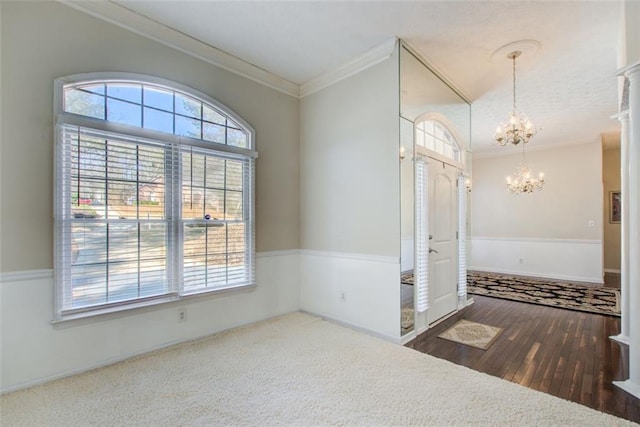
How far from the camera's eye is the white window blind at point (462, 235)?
4316 mm

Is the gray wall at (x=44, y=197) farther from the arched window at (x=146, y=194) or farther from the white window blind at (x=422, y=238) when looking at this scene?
the white window blind at (x=422, y=238)

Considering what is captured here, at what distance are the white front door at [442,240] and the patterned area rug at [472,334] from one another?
25 cm

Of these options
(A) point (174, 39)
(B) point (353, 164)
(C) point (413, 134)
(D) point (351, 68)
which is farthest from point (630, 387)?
(A) point (174, 39)

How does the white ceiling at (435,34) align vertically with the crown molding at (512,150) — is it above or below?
above

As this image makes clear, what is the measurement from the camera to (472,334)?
342 cm

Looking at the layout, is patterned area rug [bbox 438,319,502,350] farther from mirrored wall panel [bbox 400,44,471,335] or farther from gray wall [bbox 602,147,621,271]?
gray wall [bbox 602,147,621,271]

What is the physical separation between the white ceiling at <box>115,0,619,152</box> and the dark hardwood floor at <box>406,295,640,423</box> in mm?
3082

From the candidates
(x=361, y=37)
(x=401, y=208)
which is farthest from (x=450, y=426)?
(x=361, y=37)

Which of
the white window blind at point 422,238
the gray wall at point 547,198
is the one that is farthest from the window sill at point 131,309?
the gray wall at point 547,198

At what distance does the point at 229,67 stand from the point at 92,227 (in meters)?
2.21

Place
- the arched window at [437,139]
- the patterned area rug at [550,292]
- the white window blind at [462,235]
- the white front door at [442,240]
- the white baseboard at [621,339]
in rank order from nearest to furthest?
1. the white baseboard at [621,339]
2. the arched window at [437,139]
3. the white front door at [442,240]
4. the white window blind at [462,235]
5. the patterned area rug at [550,292]

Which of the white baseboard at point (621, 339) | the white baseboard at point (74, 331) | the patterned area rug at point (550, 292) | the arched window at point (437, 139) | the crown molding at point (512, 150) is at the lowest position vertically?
the patterned area rug at point (550, 292)

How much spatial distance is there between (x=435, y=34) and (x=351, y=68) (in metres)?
0.97

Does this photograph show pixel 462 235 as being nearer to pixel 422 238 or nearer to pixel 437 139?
pixel 422 238
